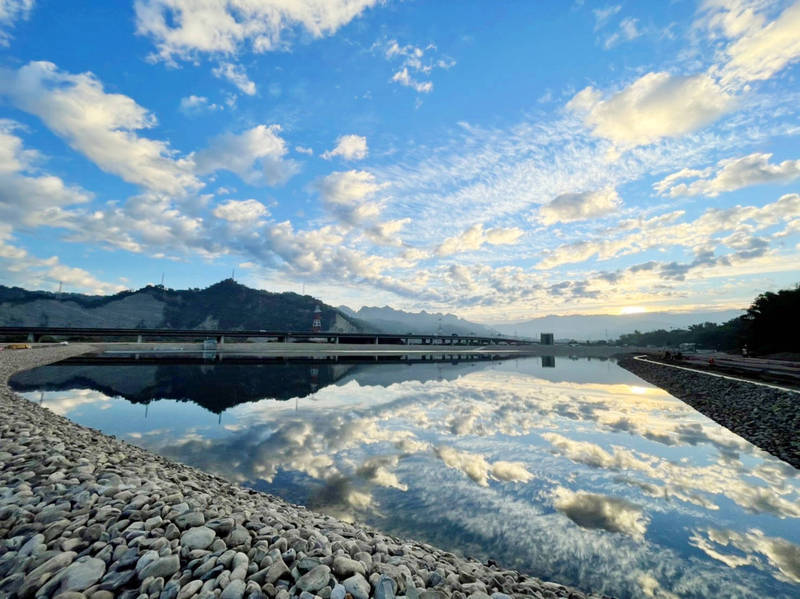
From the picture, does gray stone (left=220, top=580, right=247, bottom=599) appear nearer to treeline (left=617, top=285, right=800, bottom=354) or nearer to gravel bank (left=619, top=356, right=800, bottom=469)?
gravel bank (left=619, top=356, right=800, bottom=469)

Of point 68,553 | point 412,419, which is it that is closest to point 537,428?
point 412,419

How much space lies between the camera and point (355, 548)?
570cm

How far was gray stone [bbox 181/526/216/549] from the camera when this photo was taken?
498cm

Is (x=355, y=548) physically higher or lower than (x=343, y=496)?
higher

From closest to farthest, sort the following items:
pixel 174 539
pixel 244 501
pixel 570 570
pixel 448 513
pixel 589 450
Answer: pixel 174 539, pixel 570 570, pixel 244 501, pixel 448 513, pixel 589 450

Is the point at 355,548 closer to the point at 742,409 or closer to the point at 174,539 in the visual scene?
the point at 174,539

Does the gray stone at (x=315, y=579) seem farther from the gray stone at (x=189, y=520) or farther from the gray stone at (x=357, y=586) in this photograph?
the gray stone at (x=189, y=520)

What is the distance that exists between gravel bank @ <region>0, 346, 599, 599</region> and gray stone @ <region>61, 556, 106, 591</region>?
0.04 feet

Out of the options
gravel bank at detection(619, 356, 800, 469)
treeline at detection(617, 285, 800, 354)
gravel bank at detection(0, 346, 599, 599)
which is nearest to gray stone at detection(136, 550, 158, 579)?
gravel bank at detection(0, 346, 599, 599)

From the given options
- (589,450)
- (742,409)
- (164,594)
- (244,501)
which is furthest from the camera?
(742,409)

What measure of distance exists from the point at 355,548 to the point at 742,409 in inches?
1089

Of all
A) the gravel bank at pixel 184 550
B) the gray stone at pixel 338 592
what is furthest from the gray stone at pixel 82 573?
the gray stone at pixel 338 592

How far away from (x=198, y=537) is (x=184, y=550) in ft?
0.99

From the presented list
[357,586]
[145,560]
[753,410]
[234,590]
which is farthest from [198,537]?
[753,410]
